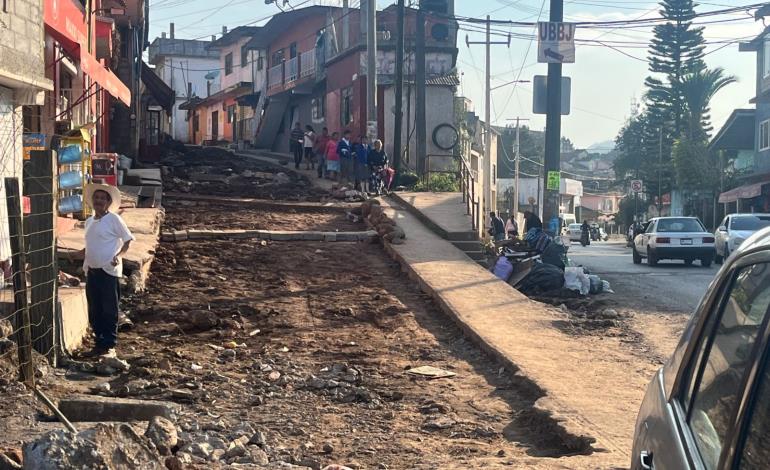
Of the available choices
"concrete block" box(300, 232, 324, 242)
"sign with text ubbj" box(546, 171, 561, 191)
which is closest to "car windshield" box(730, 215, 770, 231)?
"sign with text ubbj" box(546, 171, 561, 191)

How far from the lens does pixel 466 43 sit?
4497 centimetres

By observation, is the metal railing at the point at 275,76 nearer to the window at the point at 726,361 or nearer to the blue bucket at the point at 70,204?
the blue bucket at the point at 70,204

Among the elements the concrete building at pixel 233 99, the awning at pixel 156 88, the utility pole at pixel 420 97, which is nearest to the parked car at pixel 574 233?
the concrete building at pixel 233 99

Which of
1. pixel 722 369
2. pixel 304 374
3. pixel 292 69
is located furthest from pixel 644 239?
pixel 722 369

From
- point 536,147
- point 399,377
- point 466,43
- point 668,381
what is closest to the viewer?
point 668,381

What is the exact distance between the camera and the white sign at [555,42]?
2192 cm

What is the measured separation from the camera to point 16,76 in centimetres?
1105

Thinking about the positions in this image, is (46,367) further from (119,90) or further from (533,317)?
(119,90)

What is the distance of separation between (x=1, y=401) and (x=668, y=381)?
16.2 ft

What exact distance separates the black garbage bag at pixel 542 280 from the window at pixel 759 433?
1470 centimetres

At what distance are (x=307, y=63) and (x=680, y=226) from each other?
22937 mm

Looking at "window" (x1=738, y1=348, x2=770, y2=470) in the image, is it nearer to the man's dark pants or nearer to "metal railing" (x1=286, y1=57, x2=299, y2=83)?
the man's dark pants

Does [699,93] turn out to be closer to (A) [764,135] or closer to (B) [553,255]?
(A) [764,135]

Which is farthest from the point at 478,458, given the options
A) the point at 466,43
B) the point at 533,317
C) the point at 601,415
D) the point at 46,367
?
the point at 466,43
